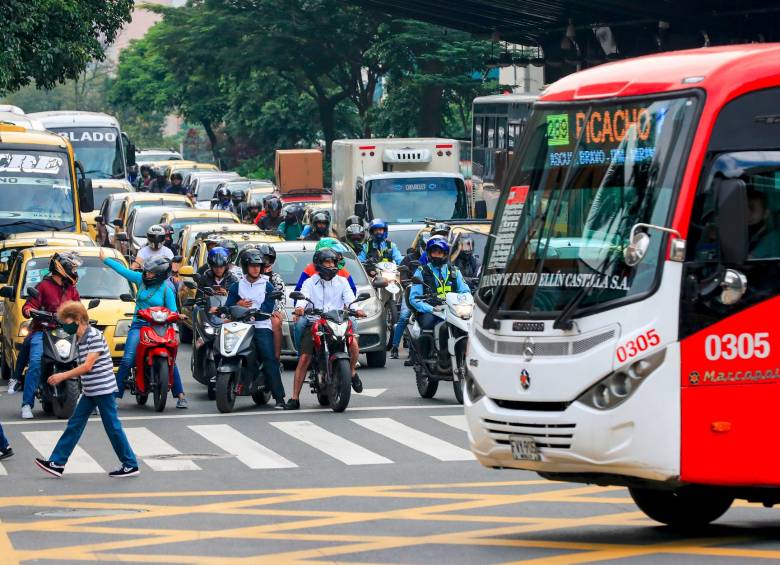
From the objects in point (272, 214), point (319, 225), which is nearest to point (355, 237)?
point (319, 225)

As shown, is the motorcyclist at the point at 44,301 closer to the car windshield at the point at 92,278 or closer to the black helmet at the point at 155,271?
the black helmet at the point at 155,271

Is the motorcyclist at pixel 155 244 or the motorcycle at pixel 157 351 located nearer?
the motorcycle at pixel 157 351

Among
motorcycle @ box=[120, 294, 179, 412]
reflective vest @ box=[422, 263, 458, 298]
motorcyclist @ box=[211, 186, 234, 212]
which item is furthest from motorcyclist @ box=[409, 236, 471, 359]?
motorcyclist @ box=[211, 186, 234, 212]

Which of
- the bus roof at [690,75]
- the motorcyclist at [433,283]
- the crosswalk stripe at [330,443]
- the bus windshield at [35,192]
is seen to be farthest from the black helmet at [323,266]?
the bus windshield at [35,192]

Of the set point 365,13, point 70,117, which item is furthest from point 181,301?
point 365,13

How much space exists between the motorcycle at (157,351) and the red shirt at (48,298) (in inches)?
34.1

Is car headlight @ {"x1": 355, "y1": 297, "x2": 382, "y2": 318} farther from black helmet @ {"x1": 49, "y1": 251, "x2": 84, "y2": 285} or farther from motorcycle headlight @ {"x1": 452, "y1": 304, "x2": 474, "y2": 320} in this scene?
black helmet @ {"x1": 49, "y1": 251, "x2": 84, "y2": 285}

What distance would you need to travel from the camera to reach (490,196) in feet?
148

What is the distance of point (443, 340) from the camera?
20.3 metres

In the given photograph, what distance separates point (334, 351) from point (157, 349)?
2.01 metres

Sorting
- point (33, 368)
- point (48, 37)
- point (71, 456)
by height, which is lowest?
point (71, 456)

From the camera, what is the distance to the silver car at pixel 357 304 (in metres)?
24.5

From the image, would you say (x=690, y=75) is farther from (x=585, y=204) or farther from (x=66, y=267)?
(x=66, y=267)

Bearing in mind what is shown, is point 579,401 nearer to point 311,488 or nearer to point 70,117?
point 311,488
